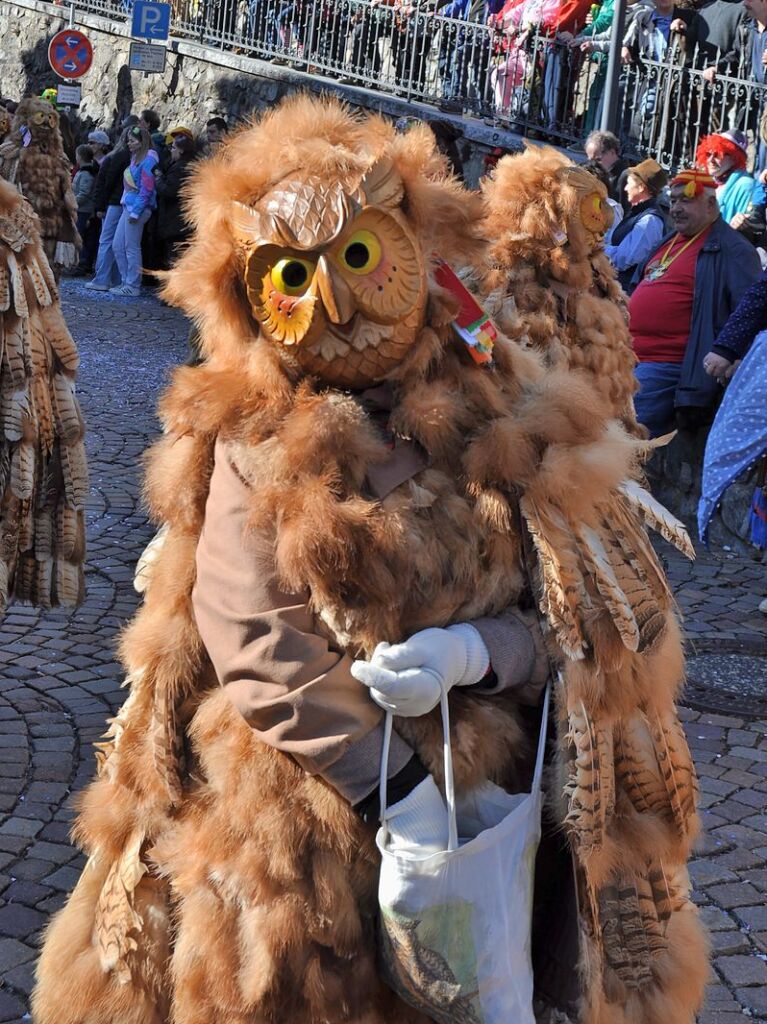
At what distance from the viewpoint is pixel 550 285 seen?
17.5ft

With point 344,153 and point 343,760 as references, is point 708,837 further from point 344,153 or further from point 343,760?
point 344,153

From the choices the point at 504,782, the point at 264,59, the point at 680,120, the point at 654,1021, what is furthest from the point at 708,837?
the point at 264,59

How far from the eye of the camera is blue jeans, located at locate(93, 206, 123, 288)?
56.2ft

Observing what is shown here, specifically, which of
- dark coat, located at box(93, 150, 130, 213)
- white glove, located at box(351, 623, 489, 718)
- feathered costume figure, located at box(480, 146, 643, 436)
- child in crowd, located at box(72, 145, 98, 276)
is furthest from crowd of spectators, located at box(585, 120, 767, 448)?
child in crowd, located at box(72, 145, 98, 276)

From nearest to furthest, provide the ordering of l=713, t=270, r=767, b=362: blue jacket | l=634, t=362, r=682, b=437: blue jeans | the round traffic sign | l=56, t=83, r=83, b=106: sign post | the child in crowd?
l=713, t=270, r=767, b=362: blue jacket
l=634, t=362, r=682, b=437: blue jeans
the child in crowd
the round traffic sign
l=56, t=83, r=83, b=106: sign post

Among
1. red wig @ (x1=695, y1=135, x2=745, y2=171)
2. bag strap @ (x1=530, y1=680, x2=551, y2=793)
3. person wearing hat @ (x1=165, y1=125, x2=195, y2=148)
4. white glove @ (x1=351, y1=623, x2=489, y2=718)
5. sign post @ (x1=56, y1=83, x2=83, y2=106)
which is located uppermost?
sign post @ (x1=56, y1=83, x2=83, y2=106)

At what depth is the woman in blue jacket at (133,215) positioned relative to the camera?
16828 millimetres

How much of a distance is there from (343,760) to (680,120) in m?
11.5

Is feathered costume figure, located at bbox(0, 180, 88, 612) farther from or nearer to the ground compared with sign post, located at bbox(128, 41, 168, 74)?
nearer to the ground

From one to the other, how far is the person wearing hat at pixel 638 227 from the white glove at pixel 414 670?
273 inches

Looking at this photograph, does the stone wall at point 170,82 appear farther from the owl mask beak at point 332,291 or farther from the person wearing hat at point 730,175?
the owl mask beak at point 332,291

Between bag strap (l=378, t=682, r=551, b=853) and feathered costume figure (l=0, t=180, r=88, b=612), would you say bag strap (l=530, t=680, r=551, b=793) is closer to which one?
bag strap (l=378, t=682, r=551, b=853)

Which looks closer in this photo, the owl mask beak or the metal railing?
the owl mask beak

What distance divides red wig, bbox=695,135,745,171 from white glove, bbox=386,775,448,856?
8.07 m
